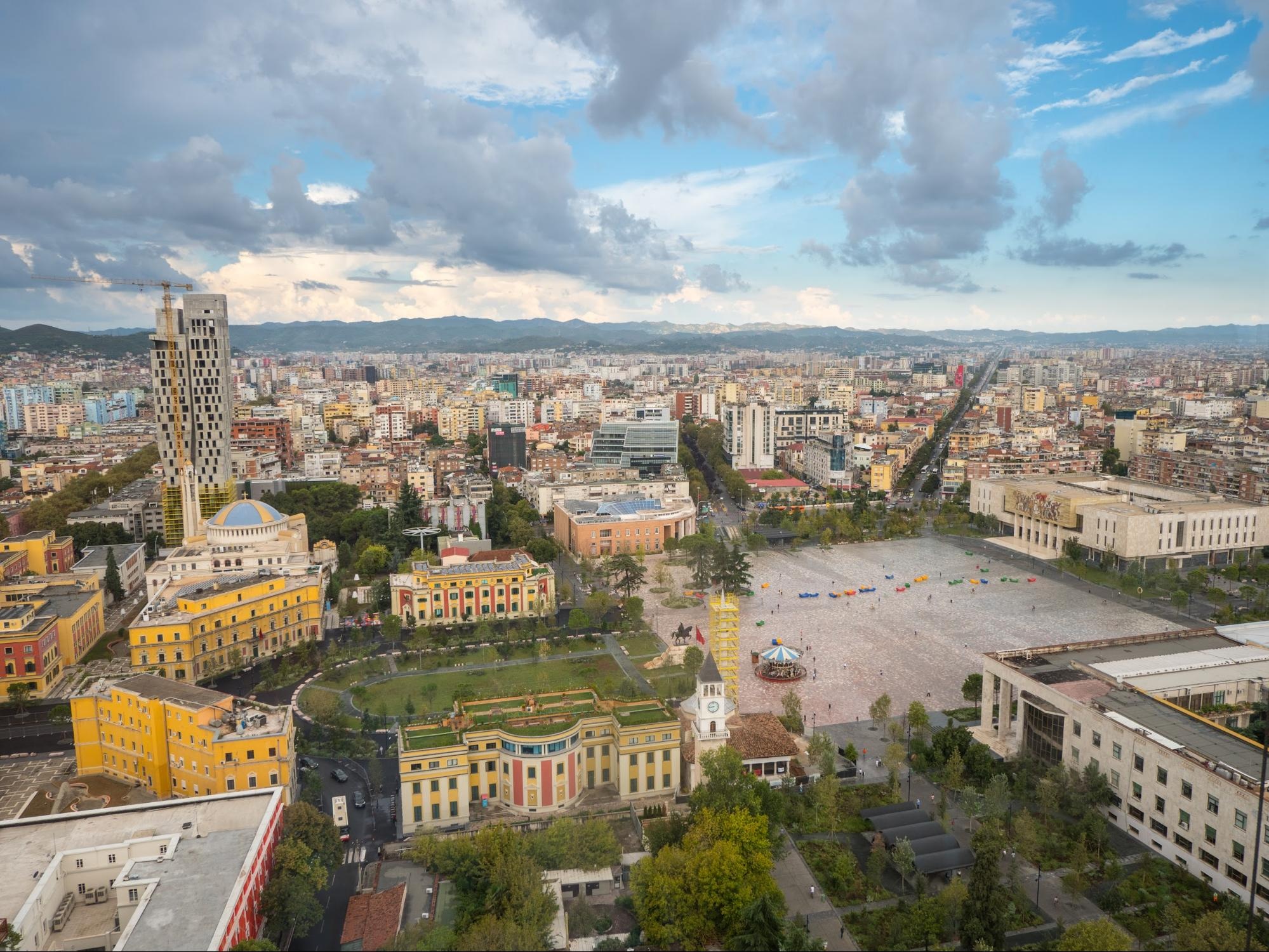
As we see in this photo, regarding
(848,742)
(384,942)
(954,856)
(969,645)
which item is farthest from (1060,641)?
(384,942)

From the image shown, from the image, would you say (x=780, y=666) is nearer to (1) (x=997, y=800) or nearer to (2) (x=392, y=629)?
(1) (x=997, y=800)

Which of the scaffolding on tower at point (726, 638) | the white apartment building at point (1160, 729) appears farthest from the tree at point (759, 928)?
the white apartment building at point (1160, 729)

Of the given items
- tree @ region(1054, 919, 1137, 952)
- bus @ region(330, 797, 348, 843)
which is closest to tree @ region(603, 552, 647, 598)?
bus @ region(330, 797, 348, 843)

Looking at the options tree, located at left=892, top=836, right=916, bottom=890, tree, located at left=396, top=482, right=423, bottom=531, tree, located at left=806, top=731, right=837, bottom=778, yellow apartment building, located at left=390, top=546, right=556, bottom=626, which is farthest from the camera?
tree, located at left=396, top=482, right=423, bottom=531

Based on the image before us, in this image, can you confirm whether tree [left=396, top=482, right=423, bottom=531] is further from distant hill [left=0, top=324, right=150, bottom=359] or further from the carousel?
distant hill [left=0, top=324, right=150, bottom=359]

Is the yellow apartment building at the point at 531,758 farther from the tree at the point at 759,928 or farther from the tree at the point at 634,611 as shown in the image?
the tree at the point at 634,611

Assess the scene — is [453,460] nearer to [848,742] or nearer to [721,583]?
[721,583]
